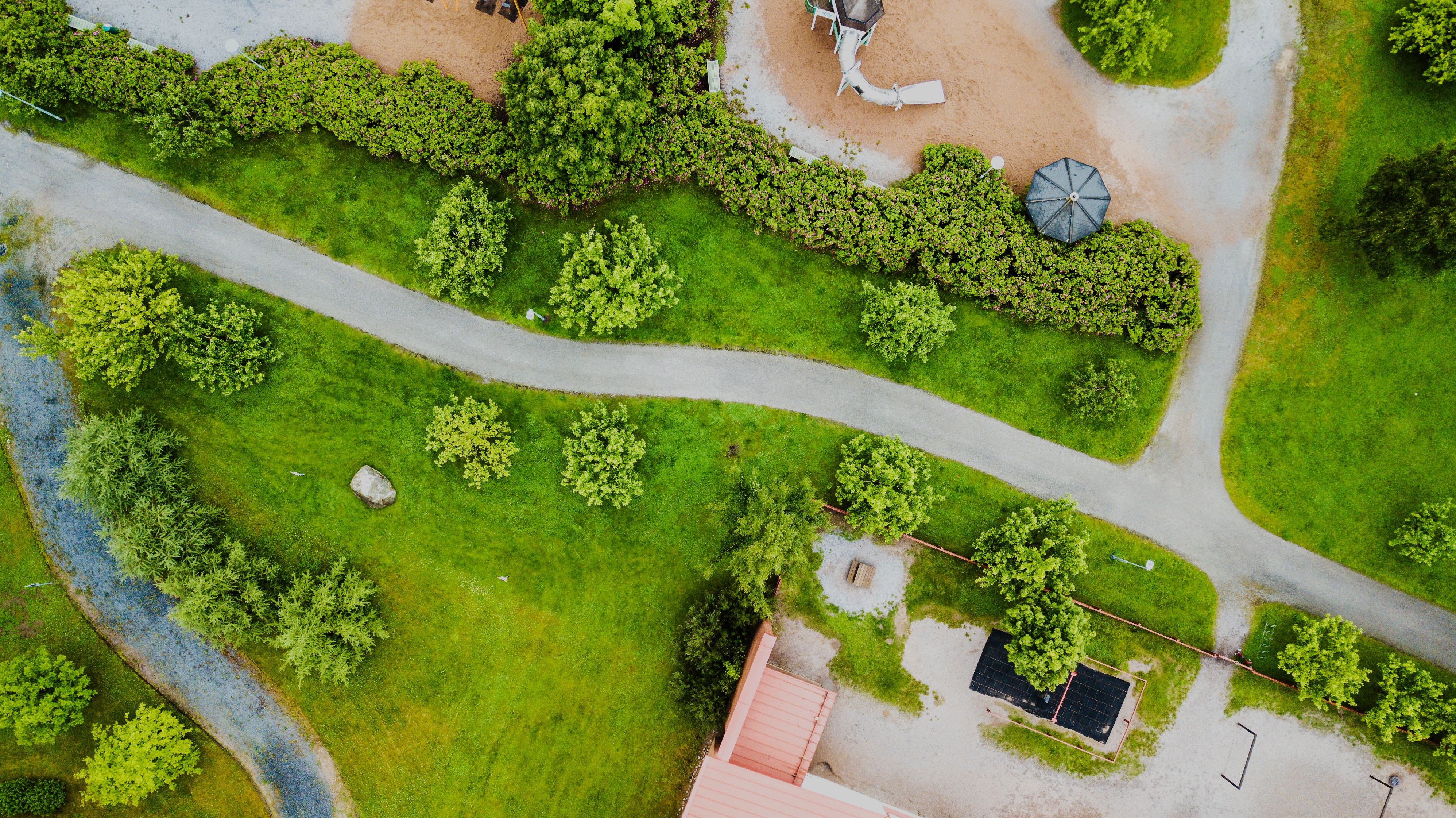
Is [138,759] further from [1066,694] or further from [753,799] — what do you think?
[1066,694]

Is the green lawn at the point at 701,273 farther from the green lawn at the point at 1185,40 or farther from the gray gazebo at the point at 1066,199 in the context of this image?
the green lawn at the point at 1185,40

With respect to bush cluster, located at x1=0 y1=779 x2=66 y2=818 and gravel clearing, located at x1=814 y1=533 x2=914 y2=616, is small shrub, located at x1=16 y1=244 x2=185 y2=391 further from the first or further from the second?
gravel clearing, located at x1=814 y1=533 x2=914 y2=616

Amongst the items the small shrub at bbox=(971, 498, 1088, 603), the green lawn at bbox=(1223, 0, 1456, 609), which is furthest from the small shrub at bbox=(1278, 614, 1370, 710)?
the small shrub at bbox=(971, 498, 1088, 603)

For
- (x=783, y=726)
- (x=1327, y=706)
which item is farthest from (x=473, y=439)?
(x=1327, y=706)

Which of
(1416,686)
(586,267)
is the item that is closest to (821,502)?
(586,267)

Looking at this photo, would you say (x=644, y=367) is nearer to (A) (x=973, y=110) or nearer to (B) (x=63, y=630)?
(A) (x=973, y=110)
